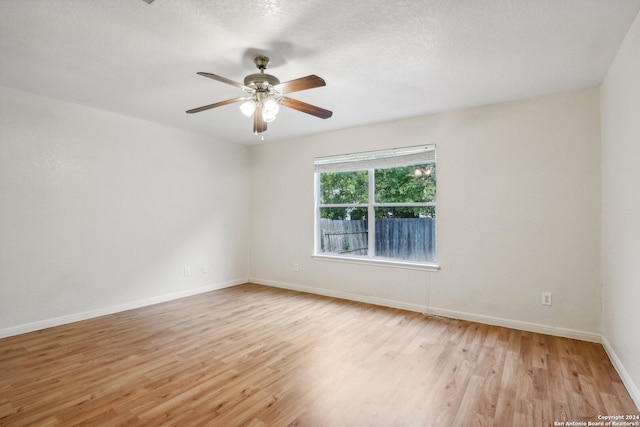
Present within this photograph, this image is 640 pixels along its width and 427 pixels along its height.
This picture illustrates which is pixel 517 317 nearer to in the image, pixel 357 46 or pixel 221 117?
pixel 357 46

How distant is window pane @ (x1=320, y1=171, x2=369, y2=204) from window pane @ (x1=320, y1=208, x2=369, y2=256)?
152 millimetres

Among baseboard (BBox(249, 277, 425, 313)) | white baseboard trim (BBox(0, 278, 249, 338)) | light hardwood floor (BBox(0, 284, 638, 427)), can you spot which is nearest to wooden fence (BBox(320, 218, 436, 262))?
baseboard (BBox(249, 277, 425, 313))

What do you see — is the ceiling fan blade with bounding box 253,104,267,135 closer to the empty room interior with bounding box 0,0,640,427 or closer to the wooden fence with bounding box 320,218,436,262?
the empty room interior with bounding box 0,0,640,427

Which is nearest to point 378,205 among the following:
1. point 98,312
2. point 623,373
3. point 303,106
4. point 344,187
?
point 344,187

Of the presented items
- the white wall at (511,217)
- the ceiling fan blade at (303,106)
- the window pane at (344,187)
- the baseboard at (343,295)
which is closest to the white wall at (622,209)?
the white wall at (511,217)

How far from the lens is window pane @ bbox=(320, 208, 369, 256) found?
460cm

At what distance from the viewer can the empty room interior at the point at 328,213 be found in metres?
2.02

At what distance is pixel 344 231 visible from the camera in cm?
480

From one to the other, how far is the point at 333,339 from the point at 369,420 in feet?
4.05

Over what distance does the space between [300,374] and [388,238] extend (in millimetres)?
2402

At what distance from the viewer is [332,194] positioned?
16.1 feet

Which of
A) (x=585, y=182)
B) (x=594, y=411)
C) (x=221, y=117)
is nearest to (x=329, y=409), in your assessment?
(x=594, y=411)

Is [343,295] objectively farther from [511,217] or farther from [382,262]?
[511,217]

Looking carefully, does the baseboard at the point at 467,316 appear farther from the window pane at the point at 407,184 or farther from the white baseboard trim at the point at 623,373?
the window pane at the point at 407,184
